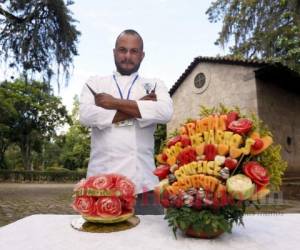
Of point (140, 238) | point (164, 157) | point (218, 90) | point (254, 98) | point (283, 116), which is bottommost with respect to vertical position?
point (140, 238)

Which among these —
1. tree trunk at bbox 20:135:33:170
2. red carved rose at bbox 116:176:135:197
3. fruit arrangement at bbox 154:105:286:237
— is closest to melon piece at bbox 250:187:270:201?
fruit arrangement at bbox 154:105:286:237

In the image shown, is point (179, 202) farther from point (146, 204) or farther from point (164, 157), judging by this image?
point (146, 204)

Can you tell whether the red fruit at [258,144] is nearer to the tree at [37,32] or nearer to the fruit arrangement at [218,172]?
the fruit arrangement at [218,172]

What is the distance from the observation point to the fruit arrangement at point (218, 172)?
1.27m

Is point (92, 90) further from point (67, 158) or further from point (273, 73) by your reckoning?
point (67, 158)

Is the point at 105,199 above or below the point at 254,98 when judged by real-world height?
below

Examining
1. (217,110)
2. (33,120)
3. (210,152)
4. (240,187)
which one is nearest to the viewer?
(240,187)

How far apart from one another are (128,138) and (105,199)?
49 cm

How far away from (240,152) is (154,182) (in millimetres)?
697

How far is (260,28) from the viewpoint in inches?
651

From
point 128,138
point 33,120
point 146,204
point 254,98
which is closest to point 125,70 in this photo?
point 128,138

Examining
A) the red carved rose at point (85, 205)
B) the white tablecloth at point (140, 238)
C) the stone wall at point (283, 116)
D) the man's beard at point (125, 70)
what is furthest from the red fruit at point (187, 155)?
the stone wall at point (283, 116)

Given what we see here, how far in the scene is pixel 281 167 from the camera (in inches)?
55.9

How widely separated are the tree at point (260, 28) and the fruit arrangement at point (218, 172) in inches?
524
